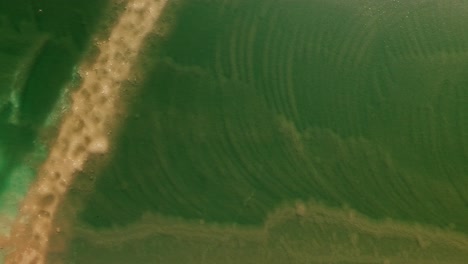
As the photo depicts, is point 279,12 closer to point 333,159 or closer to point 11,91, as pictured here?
point 333,159

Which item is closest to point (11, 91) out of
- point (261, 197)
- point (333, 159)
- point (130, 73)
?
→ point (130, 73)

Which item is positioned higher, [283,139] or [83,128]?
[283,139]

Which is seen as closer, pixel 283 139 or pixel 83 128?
pixel 83 128
